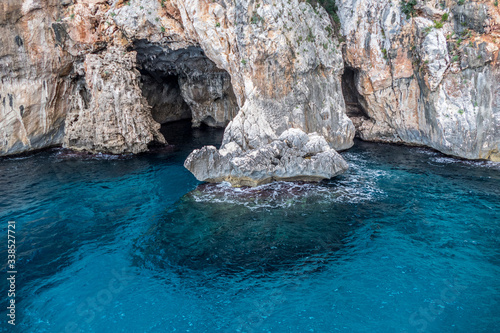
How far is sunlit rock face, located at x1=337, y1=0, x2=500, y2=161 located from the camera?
1812 cm

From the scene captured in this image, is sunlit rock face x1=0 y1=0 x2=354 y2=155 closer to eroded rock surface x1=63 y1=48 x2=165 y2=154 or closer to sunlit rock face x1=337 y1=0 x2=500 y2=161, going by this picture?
eroded rock surface x1=63 y1=48 x2=165 y2=154

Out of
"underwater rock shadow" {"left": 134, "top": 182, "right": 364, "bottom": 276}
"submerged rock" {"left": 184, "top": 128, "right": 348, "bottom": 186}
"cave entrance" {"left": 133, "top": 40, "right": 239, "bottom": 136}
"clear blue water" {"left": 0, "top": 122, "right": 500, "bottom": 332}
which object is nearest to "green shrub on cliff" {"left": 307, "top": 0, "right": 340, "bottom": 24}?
"cave entrance" {"left": 133, "top": 40, "right": 239, "bottom": 136}

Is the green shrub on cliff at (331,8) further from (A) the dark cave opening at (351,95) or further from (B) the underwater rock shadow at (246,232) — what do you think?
(B) the underwater rock shadow at (246,232)

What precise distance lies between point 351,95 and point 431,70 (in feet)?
24.7

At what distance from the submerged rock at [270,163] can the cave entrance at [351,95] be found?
10.2 meters

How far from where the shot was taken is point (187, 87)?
3250 cm

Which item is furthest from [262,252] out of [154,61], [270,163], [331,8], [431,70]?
[154,61]

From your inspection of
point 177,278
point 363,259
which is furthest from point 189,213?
point 363,259

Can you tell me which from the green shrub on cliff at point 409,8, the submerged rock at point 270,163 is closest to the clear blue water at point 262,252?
the submerged rock at point 270,163

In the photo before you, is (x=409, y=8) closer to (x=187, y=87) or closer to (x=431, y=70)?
(x=431, y=70)

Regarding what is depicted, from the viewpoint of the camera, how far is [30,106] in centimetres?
2378

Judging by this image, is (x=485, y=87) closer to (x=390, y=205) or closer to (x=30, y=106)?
(x=390, y=205)

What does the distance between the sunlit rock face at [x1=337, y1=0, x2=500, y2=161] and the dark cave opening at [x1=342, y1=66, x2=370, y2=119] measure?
1.88 metres

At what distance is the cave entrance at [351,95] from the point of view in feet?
84.2
